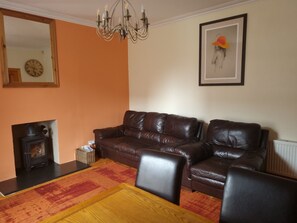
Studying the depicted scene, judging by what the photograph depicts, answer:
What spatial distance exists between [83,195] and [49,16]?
2.87m

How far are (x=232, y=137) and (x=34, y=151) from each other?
10.5ft

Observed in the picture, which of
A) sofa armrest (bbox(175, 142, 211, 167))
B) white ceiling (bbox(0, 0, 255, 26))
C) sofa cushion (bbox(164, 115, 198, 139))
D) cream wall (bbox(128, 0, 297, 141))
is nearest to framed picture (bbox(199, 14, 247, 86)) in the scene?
cream wall (bbox(128, 0, 297, 141))

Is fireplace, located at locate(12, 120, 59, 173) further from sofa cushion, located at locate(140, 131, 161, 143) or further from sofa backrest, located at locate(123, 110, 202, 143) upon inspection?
sofa cushion, located at locate(140, 131, 161, 143)

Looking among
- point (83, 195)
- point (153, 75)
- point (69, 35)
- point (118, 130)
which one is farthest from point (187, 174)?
point (69, 35)

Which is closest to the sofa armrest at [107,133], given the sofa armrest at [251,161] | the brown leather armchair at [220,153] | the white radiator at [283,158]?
the brown leather armchair at [220,153]

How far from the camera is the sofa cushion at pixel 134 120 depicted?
4.37m

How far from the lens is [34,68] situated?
137 inches

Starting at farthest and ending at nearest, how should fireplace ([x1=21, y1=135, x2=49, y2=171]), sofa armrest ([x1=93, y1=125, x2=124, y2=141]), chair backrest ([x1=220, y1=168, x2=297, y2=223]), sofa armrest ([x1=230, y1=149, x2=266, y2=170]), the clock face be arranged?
sofa armrest ([x1=93, y1=125, x2=124, y2=141])
fireplace ([x1=21, y1=135, x2=49, y2=171])
the clock face
sofa armrest ([x1=230, y1=149, x2=266, y2=170])
chair backrest ([x1=220, y1=168, x2=297, y2=223])

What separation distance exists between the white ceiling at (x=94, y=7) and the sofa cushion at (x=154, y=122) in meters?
1.81

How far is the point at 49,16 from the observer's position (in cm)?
356

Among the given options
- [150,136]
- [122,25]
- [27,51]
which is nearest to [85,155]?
[150,136]

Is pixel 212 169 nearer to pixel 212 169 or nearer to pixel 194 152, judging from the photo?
pixel 212 169

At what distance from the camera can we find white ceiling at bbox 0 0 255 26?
3156 millimetres

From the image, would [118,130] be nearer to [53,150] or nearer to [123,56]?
[53,150]
